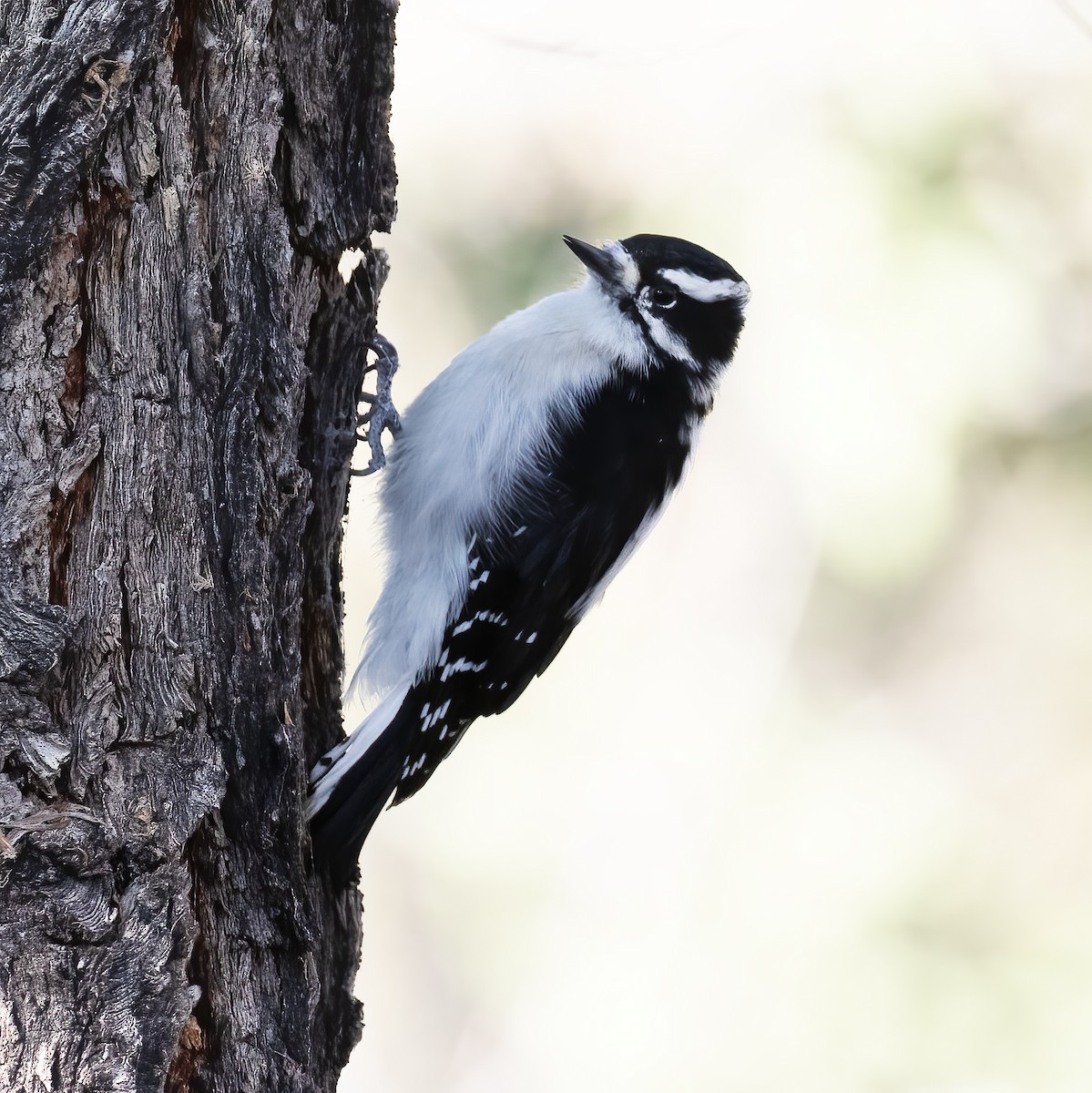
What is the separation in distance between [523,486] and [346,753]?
73 cm

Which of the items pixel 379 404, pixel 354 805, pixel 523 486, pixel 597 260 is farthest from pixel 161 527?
pixel 597 260

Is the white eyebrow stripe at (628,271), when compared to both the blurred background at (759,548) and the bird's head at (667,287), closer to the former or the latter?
the bird's head at (667,287)

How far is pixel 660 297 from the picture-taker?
2875mm

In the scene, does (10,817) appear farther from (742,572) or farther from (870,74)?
(870,74)

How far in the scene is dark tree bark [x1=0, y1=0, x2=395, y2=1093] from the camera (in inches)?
59.5

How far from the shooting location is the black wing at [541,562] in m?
2.50

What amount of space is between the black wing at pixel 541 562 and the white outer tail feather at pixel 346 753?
5 cm

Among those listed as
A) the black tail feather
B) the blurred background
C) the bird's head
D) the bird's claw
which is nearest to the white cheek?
the bird's head

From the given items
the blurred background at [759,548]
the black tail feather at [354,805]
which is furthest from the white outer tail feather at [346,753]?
the blurred background at [759,548]

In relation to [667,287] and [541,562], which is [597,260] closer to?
[667,287]

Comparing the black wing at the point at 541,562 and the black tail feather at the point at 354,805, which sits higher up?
the black wing at the point at 541,562

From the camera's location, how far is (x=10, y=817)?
1.51 meters

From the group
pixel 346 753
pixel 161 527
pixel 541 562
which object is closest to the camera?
pixel 161 527

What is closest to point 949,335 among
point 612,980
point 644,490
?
point 644,490
